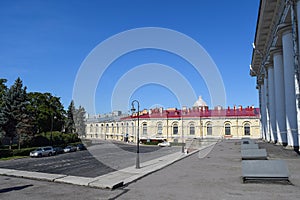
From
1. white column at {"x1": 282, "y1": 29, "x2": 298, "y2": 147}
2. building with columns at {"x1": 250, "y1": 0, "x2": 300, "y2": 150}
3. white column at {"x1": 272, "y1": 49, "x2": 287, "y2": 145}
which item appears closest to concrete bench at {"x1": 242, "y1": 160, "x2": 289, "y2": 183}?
building with columns at {"x1": 250, "y1": 0, "x2": 300, "y2": 150}

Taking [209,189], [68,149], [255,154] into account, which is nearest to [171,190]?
[209,189]

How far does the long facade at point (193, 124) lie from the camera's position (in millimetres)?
69000

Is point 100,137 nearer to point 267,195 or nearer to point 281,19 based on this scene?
point 281,19

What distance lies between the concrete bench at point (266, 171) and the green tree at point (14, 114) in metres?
38.1

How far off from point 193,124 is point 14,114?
4602 centimetres

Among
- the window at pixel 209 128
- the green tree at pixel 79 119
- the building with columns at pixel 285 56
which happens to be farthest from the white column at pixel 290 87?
the green tree at pixel 79 119

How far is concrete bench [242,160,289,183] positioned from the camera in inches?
407

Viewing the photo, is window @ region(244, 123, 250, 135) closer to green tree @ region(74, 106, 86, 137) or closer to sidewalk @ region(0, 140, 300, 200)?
green tree @ region(74, 106, 86, 137)

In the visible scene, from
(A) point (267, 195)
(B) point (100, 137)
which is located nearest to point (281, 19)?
(A) point (267, 195)

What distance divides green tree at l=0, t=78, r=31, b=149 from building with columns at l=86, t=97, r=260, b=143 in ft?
87.7

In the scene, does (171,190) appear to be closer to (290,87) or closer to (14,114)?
(290,87)

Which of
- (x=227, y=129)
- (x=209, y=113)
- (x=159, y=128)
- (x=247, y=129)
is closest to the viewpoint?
(x=247, y=129)

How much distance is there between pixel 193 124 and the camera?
73500 millimetres

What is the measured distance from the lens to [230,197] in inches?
338
